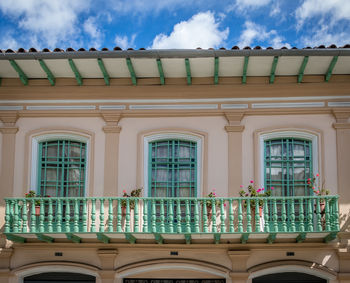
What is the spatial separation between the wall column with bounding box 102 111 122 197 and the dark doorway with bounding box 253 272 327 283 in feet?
14.0

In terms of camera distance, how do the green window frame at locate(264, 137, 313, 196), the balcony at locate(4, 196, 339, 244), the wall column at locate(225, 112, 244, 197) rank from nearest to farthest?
the balcony at locate(4, 196, 339, 244) < the wall column at locate(225, 112, 244, 197) < the green window frame at locate(264, 137, 313, 196)

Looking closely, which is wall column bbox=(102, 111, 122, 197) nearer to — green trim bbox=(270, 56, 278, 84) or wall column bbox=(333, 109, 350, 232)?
green trim bbox=(270, 56, 278, 84)

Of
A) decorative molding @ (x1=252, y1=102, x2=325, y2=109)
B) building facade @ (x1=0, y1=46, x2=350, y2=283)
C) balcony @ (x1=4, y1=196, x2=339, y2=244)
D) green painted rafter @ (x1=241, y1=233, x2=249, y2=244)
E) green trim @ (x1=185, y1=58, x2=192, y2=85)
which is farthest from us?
decorative molding @ (x1=252, y1=102, x2=325, y2=109)

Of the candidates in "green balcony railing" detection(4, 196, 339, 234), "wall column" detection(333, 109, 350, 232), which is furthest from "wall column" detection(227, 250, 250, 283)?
"wall column" detection(333, 109, 350, 232)

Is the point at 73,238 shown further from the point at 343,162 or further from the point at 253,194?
the point at 343,162

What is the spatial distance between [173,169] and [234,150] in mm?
Result: 1573

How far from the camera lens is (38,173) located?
13.9 m

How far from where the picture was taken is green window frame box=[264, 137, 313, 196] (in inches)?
531

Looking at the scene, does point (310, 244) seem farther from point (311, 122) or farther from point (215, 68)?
point (215, 68)

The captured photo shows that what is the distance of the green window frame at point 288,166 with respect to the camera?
531 inches

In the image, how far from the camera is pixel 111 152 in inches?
542

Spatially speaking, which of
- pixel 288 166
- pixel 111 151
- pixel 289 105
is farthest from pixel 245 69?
pixel 111 151

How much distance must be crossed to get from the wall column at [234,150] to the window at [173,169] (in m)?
0.87

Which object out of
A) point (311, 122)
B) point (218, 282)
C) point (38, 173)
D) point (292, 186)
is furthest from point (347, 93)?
point (38, 173)
